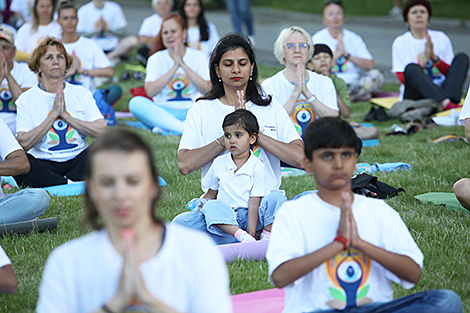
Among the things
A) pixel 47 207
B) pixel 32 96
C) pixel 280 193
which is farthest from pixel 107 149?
pixel 32 96

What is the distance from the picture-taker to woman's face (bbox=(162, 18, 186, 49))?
720 centimetres

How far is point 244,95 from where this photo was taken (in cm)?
402

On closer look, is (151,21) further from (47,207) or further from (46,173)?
(47,207)

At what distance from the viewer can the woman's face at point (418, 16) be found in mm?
8008

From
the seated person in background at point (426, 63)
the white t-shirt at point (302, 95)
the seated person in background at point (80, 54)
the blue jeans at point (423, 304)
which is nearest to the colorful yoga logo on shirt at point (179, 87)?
the seated person in background at point (80, 54)

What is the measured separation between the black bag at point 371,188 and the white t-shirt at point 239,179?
1.14 metres

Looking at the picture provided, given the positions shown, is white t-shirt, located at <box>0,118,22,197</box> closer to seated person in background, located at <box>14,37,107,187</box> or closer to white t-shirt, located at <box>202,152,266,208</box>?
seated person in background, located at <box>14,37,107,187</box>

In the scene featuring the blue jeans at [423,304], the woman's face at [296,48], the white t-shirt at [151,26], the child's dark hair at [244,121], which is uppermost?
the white t-shirt at [151,26]

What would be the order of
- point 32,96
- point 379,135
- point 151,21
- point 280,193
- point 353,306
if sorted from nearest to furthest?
1. point 353,306
2. point 280,193
3. point 32,96
4. point 379,135
5. point 151,21

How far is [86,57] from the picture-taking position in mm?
7672

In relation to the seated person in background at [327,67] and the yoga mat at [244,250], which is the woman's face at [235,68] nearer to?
the yoga mat at [244,250]

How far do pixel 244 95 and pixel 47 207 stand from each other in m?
1.70

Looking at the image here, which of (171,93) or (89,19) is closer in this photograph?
(171,93)

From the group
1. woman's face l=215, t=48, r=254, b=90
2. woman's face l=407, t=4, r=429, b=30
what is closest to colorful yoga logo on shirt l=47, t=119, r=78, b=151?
woman's face l=215, t=48, r=254, b=90
